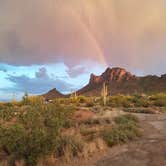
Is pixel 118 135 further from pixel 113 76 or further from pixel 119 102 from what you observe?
pixel 113 76

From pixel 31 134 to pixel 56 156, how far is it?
4.75 feet

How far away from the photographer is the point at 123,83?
401 ft

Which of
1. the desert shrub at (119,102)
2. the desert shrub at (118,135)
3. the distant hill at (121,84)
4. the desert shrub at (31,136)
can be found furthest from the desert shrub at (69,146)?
the distant hill at (121,84)

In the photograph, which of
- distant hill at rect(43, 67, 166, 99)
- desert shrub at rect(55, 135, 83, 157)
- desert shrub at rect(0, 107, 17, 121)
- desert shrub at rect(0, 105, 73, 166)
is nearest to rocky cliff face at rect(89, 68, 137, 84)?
distant hill at rect(43, 67, 166, 99)

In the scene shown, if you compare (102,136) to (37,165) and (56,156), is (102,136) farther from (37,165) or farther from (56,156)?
(37,165)

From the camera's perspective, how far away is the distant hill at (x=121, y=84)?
106431mm

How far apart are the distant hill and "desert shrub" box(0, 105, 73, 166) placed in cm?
7767

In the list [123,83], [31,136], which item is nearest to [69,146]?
[31,136]

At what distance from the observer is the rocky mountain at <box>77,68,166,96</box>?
348ft

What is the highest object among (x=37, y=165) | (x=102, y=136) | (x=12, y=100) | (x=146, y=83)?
(x=146, y=83)

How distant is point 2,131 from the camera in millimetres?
15109

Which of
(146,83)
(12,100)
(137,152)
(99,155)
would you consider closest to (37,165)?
(99,155)

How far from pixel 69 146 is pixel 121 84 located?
108 meters

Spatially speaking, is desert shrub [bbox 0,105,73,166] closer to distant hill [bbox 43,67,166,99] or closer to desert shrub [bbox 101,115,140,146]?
desert shrub [bbox 101,115,140,146]
